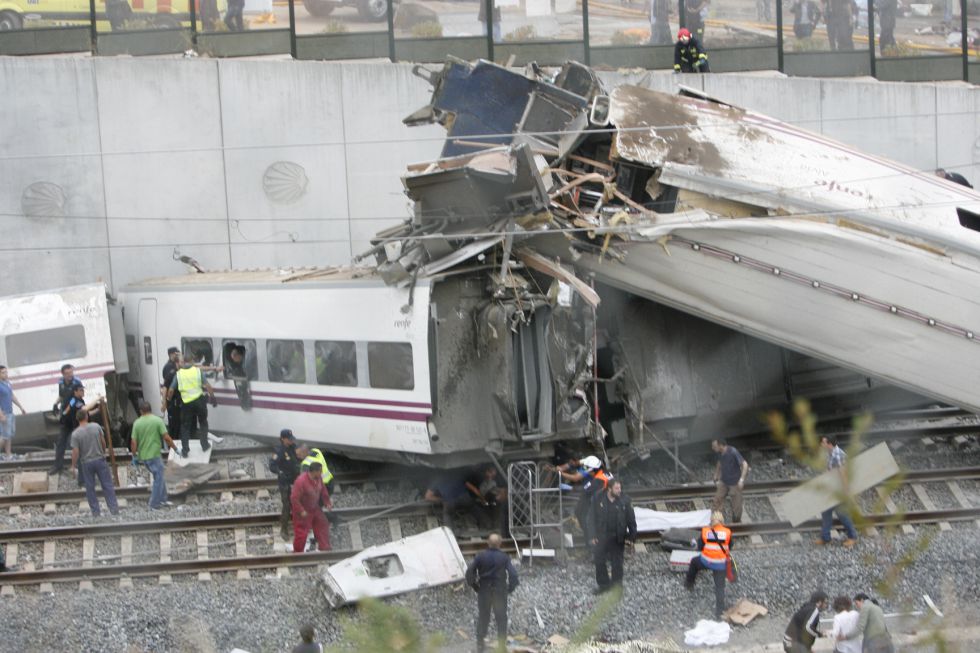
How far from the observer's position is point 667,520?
47.7ft

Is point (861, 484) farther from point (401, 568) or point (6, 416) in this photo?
point (6, 416)

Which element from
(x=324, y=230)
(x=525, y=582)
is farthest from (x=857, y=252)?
(x=324, y=230)

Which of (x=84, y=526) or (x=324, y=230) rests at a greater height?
(x=324, y=230)

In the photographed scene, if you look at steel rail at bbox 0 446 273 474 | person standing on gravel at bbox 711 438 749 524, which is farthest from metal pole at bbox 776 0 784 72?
steel rail at bbox 0 446 273 474

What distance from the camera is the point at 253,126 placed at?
73.9ft

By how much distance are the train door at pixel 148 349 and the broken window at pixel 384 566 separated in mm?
7049

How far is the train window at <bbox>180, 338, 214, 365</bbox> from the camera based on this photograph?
695 inches

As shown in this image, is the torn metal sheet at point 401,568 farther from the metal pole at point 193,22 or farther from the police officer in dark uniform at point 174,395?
the metal pole at point 193,22

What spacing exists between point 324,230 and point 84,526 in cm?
945

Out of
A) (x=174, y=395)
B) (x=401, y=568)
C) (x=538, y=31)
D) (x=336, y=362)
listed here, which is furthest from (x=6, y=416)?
(x=538, y=31)

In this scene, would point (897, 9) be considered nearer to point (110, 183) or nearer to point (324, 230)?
point (324, 230)

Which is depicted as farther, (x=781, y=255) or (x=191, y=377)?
(x=191, y=377)

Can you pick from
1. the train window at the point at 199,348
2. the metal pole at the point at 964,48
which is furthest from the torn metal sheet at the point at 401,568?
the metal pole at the point at 964,48

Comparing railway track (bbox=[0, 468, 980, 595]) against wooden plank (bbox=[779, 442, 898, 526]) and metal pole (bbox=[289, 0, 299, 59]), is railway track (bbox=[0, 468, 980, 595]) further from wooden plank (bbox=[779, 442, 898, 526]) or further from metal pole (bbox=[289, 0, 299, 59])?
metal pole (bbox=[289, 0, 299, 59])
